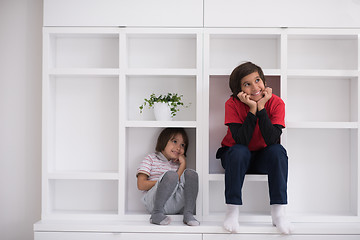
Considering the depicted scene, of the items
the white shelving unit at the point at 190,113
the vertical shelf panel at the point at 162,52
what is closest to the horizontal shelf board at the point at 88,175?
the white shelving unit at the point at 190,113

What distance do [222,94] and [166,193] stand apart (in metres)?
0.69

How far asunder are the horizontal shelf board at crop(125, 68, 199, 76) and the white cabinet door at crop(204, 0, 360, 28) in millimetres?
275

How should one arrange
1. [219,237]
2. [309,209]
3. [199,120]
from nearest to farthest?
[219,237]
[199,120]
[309,209]

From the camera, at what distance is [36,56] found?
2.23 meters

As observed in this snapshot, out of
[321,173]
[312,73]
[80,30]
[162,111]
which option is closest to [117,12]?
[80,30]

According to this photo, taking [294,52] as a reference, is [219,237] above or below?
below

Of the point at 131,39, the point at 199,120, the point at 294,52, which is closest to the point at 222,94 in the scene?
the point at 199,120

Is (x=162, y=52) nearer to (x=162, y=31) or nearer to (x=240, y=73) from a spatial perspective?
(x=162, y=31)

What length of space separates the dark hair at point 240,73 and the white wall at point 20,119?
1166 mm

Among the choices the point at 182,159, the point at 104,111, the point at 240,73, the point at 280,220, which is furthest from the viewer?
the point at 104,111

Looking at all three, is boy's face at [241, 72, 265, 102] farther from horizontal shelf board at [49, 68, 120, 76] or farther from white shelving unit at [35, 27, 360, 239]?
horizontal shelf board at [49, 68, 120, 76]

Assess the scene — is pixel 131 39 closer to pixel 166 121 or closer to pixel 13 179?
pixel 166 121

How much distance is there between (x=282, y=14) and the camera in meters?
2.02

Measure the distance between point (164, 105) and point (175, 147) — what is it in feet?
0.85
